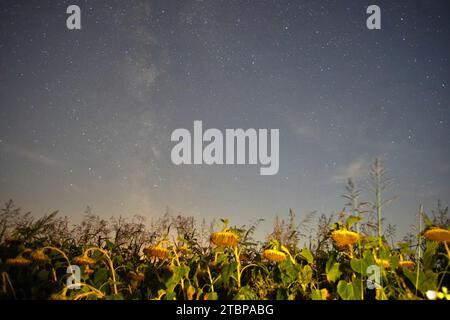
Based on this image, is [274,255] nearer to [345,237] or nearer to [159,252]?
[345,237]

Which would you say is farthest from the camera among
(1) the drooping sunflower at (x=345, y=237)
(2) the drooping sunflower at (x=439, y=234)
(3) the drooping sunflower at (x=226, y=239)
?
(3) the drooping sunflower at (x=226, y=239)

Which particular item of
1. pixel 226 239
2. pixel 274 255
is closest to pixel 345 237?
pixel 274 255

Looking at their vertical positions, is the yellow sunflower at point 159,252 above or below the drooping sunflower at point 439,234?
below

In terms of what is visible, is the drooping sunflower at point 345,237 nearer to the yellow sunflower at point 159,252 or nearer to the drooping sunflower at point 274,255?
the drooping sunflower at point 274,255

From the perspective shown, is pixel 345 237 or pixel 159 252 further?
pixel 159 252

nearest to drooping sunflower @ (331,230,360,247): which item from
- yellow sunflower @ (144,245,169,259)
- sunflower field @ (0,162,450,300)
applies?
sunflower field @ (0,162,450,300)

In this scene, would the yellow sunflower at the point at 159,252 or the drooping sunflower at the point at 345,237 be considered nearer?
the drooping sunflower at the point at 345,237

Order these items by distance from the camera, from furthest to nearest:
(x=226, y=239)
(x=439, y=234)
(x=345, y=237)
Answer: (x=226, y=239) < (x=345, y=237) < (x=439, y=234)

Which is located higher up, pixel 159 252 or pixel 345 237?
pixel 345 237

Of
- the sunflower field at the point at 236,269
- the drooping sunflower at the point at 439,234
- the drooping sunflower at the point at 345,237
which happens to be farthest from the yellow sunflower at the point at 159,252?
the drooping sunflower at the point at 439,234

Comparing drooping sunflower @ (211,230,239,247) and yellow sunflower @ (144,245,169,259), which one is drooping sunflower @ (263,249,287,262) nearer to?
drooping sunflower @ (211,230,239,247)
